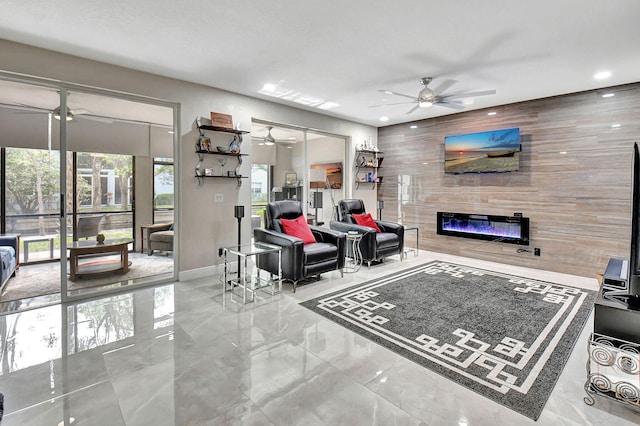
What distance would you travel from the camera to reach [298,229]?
4324 millimetres

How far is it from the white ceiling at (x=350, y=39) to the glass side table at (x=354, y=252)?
6.97 feet

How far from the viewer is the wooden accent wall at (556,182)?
421cm

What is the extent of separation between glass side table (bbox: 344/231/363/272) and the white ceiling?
2.12m

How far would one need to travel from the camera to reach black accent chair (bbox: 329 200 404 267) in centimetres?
488

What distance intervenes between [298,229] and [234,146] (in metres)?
1.55

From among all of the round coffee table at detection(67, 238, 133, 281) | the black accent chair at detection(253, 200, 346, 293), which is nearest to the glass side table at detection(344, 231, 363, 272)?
the black accent chair at detection(253, 200, 346, 293)

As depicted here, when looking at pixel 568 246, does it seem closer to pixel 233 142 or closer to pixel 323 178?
pixel 323 178

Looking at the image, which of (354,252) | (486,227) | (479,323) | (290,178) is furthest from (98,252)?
(486,227)

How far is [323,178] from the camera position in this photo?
20.8ft

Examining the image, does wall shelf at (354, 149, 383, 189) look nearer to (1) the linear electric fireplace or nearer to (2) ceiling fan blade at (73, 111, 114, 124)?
(1) the linear electric fireplace

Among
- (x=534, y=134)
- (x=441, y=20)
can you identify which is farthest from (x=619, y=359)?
(x=534, y=134)

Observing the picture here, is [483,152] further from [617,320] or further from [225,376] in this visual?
[225,376]

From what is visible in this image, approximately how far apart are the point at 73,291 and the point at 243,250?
200 cm

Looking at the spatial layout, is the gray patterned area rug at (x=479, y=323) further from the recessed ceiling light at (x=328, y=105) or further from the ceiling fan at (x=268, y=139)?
the recessed ceiling light at (x=328, y=105)
